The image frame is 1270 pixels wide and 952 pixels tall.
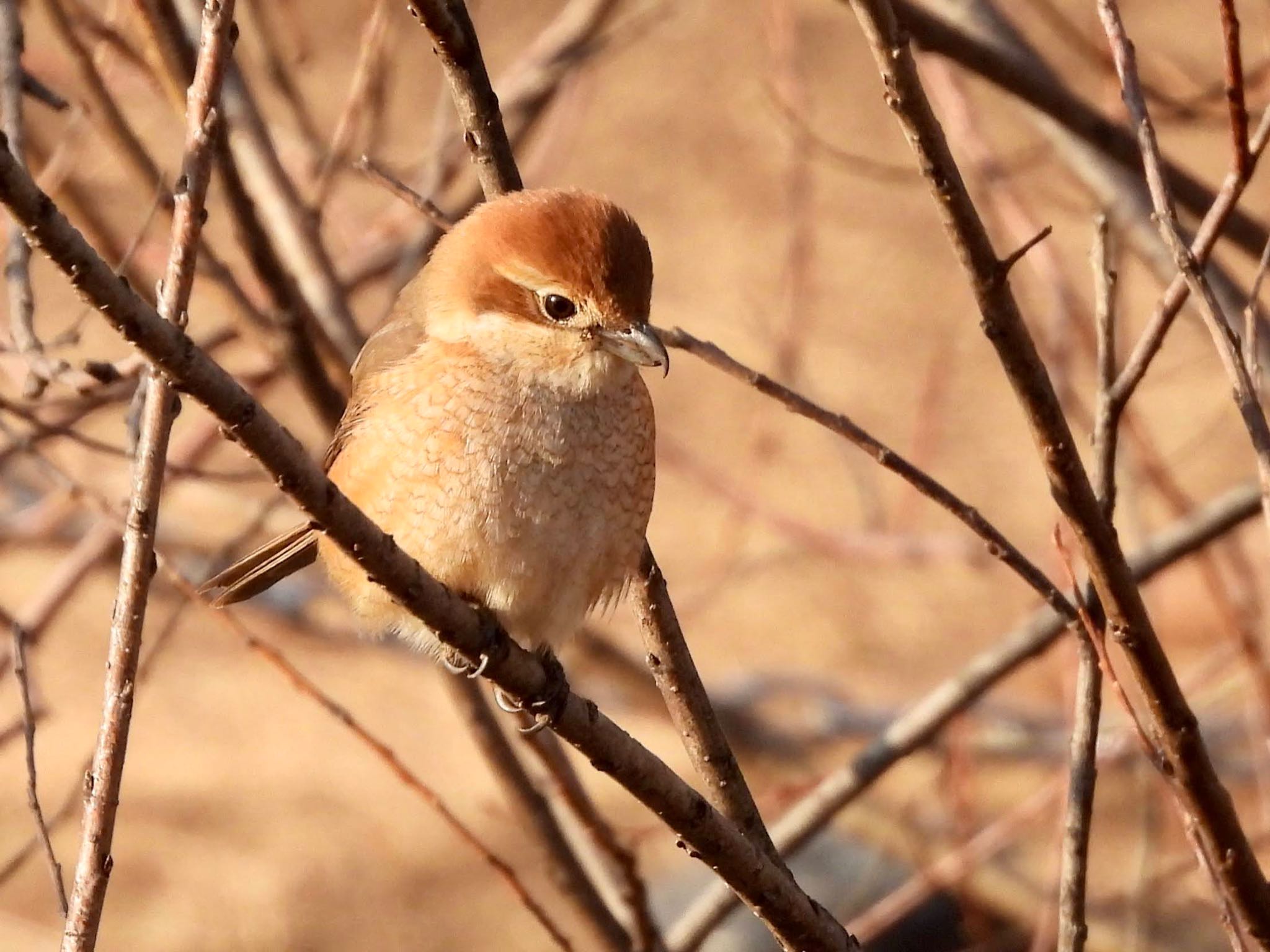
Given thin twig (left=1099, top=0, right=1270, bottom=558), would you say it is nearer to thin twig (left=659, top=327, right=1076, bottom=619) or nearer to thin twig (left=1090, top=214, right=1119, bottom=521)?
thin twig (left=1090, top=214, right=1119, bottom=521)

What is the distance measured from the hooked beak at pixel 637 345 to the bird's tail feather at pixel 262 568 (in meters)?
0.71

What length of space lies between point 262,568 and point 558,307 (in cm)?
82

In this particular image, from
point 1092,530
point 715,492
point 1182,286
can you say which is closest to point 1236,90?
point 1182,286

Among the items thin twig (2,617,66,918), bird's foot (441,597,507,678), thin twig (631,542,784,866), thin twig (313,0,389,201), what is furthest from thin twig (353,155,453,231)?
thin twig (313,0,389,201)

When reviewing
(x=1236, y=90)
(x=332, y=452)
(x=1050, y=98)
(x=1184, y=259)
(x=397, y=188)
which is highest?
(x=1050, y=98)

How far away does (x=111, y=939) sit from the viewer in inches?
287

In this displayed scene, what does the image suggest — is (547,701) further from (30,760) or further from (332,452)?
(332,452)

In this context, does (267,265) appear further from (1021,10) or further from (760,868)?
(1021,10)

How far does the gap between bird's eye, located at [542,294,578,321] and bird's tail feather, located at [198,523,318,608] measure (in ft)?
2.10

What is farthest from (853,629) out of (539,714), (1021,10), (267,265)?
(539,714)

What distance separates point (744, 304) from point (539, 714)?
27.2 feet

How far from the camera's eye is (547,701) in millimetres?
2469

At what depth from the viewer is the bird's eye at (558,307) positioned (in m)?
2.92

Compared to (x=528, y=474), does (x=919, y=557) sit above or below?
above
